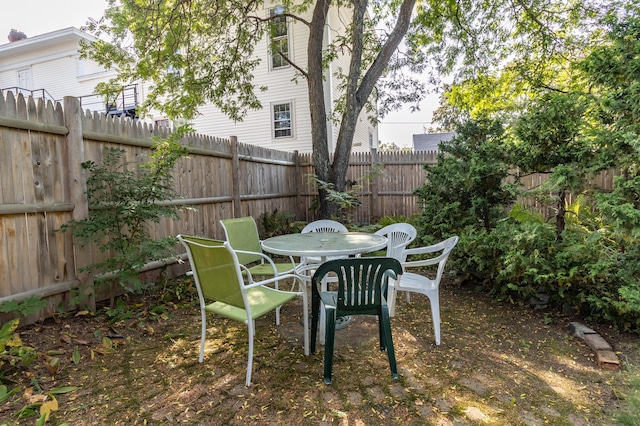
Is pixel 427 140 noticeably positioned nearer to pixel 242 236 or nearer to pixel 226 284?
pixel 242 236

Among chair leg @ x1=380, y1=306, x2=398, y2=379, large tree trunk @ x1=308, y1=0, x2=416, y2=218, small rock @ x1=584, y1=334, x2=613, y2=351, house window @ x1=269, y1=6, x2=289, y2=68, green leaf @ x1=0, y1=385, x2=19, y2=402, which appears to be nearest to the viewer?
green leaf @ x1=0, y1=385, x2=19, y2=402

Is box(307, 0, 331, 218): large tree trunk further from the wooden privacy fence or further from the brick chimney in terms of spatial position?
the brick chimney

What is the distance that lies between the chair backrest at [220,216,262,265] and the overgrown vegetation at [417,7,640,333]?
2487mm

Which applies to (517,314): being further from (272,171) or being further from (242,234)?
Result: (272,171)

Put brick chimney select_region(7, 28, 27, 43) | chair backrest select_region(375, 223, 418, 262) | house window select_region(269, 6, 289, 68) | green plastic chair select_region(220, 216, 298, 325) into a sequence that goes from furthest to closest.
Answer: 1. brick chimney select_region(7, 28, 27, 43)
2. house window select_region(269, 6, 289, 68)
3. chair backrest select_region(375, 223, 418, 262)
4. green plastic chair select_region(220, 216, 298, 325)

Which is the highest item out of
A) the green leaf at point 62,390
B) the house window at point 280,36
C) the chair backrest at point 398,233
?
the house window at point 280,36

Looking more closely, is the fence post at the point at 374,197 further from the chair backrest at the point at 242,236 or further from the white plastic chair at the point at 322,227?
the chair backrest at the point at 242,236

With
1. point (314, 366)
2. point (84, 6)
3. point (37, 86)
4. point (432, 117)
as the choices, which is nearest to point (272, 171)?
point (84, 6)

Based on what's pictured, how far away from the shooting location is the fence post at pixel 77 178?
3.22 meters

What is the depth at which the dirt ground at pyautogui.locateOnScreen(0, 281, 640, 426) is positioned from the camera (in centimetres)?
195

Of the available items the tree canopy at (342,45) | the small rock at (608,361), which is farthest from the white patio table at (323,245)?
the tree canopy at (342,45)

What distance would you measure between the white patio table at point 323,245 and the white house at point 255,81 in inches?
288

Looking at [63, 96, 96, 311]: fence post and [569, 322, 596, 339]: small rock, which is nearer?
[569, 322, 596, 339]: small rock

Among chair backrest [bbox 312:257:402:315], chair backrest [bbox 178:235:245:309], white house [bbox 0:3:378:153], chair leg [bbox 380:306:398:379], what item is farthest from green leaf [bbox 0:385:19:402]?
white house [bbox 0:3:378:153]
